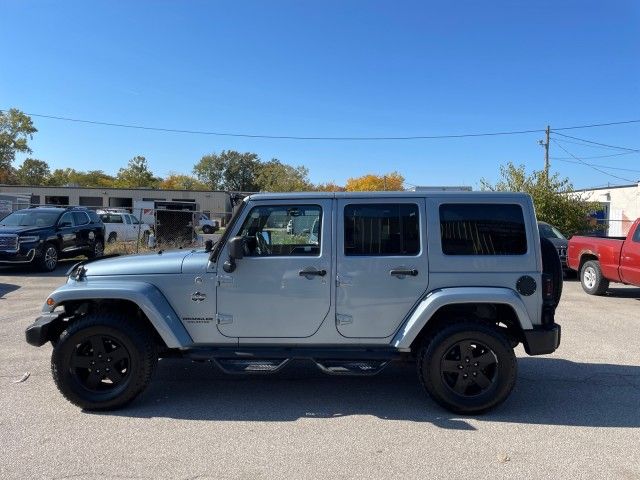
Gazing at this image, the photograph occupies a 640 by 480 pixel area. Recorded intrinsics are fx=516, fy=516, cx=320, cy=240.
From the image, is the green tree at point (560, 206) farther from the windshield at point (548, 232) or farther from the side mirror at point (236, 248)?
the side mirror at point (236, 248)

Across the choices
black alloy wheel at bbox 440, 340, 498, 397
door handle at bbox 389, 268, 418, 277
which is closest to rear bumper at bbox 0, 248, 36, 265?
door handle at bbox 389, 268, 418, 277

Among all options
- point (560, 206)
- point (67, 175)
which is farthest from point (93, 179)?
point (560, 206)

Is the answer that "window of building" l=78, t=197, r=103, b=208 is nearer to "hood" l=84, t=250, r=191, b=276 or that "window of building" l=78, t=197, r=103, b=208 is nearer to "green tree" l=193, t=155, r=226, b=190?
"green tree" l=193, t=155, r=226, b=190

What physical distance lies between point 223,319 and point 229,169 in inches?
3837

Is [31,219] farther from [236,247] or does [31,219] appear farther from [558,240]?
[558,240]

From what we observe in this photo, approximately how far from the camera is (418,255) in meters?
4.53

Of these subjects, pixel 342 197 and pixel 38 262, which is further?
pixel 38 262

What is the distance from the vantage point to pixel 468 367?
14.7 feet

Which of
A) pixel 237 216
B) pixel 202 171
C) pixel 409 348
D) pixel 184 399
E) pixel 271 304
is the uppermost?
pixel 202 171

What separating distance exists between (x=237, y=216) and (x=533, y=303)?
2.72 m

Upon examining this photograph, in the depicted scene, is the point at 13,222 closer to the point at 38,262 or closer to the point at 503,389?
the point at 38,262

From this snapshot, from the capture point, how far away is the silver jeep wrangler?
175 inches

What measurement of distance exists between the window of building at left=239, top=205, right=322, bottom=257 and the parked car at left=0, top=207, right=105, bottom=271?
11017 millimetres

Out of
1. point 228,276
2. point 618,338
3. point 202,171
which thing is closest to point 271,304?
point 228,276
